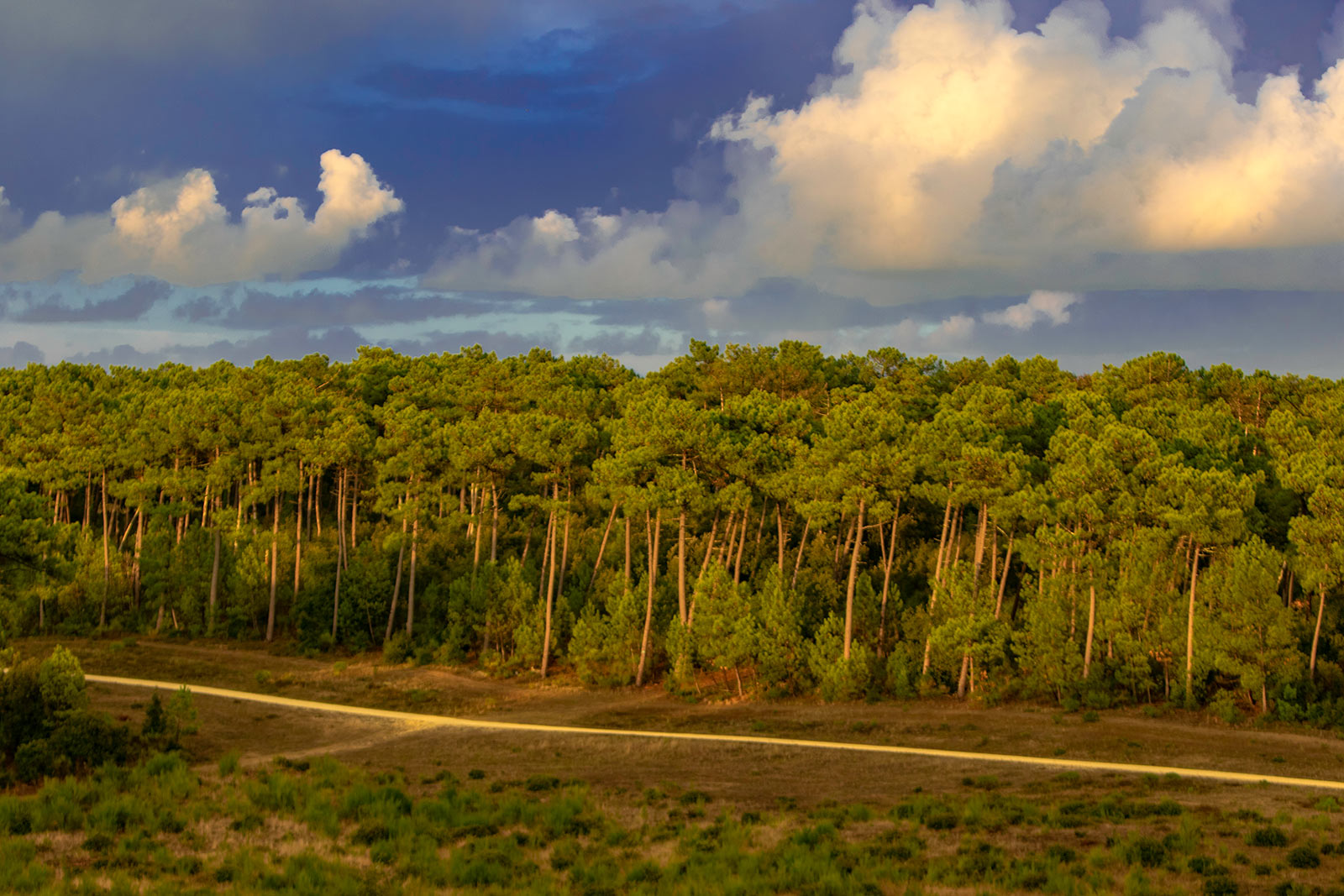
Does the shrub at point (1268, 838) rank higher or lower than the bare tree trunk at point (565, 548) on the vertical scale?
lower

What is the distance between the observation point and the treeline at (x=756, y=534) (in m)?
37.6

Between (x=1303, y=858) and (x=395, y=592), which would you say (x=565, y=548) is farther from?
(x=1303, y=858)

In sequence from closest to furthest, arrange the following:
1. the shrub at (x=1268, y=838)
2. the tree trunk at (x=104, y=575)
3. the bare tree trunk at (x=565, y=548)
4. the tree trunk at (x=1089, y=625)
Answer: the shrub at (x=1268, y=838)
the tree trunk at (x=1089, y=625)
the bare tree trunk at (x=565, y=548)
the tree trunk at (x=104, y=575)

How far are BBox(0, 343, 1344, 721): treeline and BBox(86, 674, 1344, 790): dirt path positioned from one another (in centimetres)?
675

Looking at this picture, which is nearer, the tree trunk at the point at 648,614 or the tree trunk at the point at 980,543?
the tree trunk at the point at 980,543

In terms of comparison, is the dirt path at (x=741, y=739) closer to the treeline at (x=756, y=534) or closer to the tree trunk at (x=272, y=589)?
the treeline at (x=756, y=534)

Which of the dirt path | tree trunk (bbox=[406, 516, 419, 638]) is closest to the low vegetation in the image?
the dirt path

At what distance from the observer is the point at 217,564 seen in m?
55.7

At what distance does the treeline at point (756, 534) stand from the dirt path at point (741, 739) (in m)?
6.75

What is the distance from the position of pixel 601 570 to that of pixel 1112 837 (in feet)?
113

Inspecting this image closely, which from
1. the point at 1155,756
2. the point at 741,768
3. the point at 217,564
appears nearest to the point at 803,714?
the point at 741,768

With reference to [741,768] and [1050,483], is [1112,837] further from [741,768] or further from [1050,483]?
[1050,483]

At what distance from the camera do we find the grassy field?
18344 millimetres

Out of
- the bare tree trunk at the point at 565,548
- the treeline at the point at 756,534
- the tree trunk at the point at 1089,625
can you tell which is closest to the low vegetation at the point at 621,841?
the treeline at the point at 756,534
